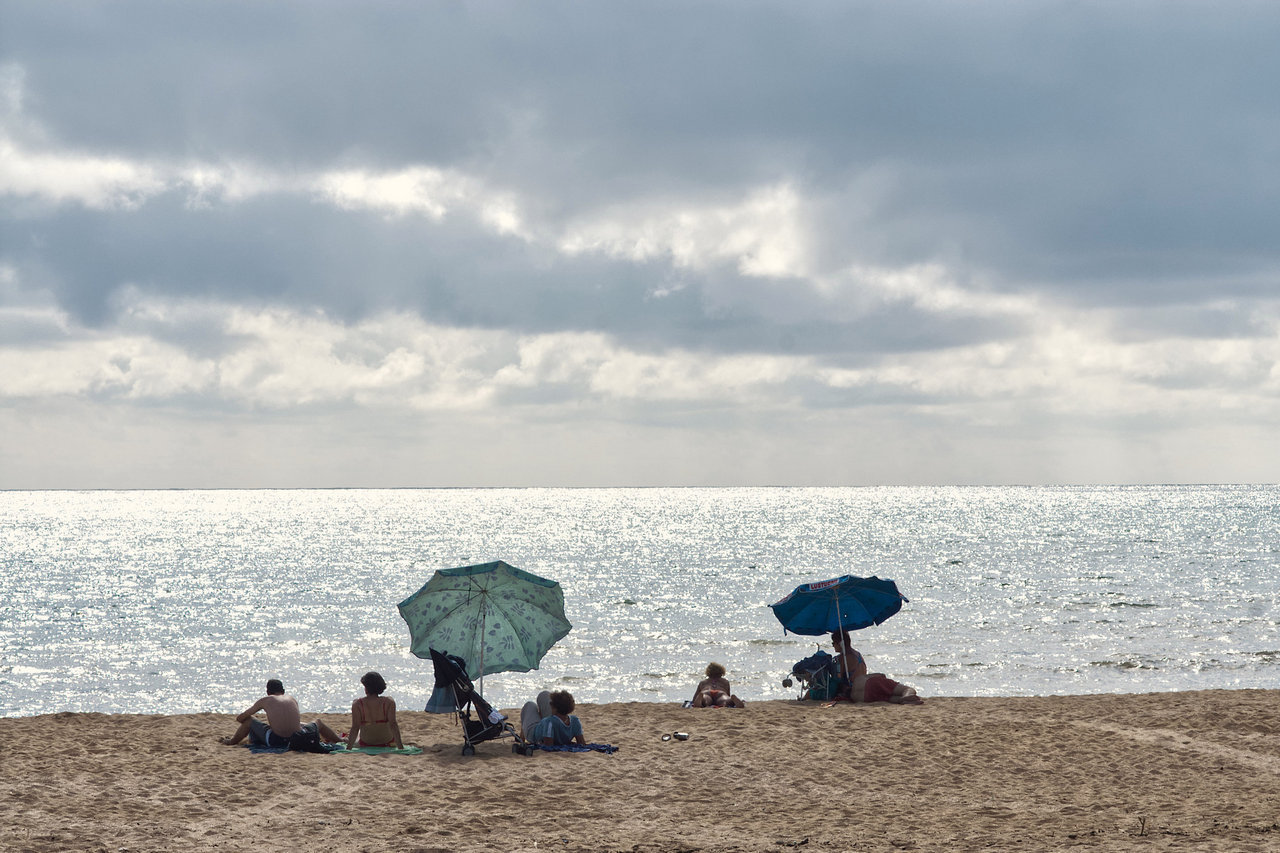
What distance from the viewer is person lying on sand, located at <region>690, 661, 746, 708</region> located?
57.1 feet

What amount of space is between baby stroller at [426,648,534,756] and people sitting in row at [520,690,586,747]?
199 millimetres

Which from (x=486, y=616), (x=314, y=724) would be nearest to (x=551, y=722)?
(x=486, y=616)

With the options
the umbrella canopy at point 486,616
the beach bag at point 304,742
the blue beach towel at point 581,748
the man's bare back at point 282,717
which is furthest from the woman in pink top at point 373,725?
the blue beach towel at point 581,748

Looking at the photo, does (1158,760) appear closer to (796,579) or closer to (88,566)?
(796,579)

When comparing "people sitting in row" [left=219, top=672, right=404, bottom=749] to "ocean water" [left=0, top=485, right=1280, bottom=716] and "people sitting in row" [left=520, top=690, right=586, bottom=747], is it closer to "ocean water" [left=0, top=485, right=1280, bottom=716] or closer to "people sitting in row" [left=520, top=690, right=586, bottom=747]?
"people sitting in row" [left=520, top=690, right=586, bottom=747]

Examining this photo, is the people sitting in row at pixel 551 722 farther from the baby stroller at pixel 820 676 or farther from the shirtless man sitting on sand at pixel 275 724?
the baby stroller at pixel 820 676

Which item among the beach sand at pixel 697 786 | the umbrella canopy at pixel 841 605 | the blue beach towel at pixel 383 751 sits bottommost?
the beach sand at pixel 697 786

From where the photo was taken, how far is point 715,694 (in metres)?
17.5

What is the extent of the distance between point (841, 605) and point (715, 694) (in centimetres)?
244

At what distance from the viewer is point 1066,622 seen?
1607 inches

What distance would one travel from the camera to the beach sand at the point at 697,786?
9.58 metres

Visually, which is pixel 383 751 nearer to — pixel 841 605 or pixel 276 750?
pixel 276 750

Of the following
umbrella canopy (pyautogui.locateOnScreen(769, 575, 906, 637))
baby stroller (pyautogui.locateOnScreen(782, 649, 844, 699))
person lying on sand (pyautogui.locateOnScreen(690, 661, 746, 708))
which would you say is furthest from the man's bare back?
baby stroller (pyautogui.locateOnScreen(782, 649, 844, 699))

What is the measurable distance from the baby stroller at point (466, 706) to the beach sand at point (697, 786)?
0.82ft
